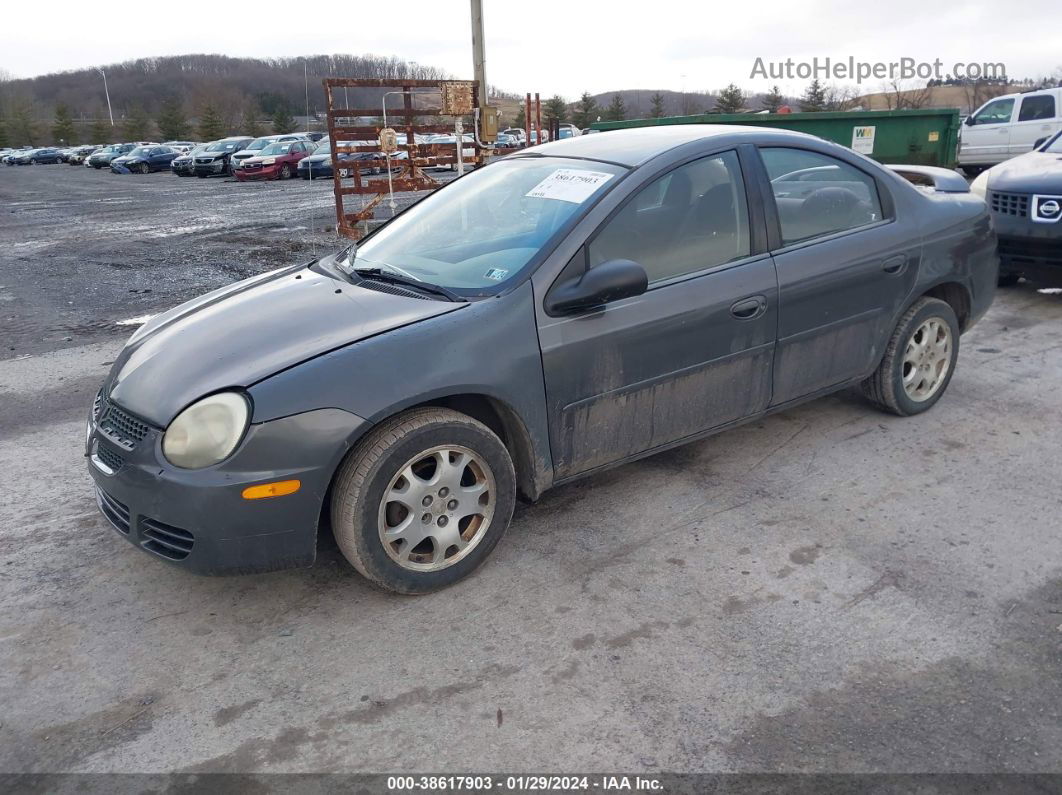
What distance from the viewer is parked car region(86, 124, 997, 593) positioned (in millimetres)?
2895

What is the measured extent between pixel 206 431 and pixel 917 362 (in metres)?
3.72

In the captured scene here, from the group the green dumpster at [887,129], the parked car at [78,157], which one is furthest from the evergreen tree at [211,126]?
the green dumpster at [887,129]

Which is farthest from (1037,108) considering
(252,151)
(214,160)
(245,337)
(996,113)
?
(214,160)

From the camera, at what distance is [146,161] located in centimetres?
4322

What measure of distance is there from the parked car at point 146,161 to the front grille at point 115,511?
45.3m

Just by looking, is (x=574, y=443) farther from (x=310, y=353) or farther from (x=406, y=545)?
(x=310, y=353)

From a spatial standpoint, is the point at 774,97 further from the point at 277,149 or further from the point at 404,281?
the point at 404,281

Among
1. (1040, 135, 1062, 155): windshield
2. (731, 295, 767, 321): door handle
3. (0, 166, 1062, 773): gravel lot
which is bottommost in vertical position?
(0, 166, 1062, 773): gravel lot

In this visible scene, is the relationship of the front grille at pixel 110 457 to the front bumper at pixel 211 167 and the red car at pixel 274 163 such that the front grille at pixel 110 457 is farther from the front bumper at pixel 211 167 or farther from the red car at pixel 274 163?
the front bumper at pixel 211 167

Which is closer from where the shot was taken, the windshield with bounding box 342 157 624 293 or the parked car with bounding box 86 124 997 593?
the parked car with bounding box 86 124 997 593

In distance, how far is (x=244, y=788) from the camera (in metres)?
2.31

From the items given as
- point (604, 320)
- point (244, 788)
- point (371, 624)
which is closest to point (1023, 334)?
point (604, 320)

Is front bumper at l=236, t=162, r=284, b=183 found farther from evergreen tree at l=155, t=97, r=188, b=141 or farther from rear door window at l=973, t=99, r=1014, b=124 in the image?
evergreen tree at l=155, t=97, r=188, b=141

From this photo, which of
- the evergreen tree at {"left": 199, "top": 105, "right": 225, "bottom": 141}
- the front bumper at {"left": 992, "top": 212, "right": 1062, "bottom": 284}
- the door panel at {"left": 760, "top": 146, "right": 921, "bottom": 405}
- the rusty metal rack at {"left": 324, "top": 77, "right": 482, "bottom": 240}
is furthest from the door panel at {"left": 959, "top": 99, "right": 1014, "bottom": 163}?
the evergreen tree at {"left": 199, "top": 105, "right": 225, "bottom": 141}
